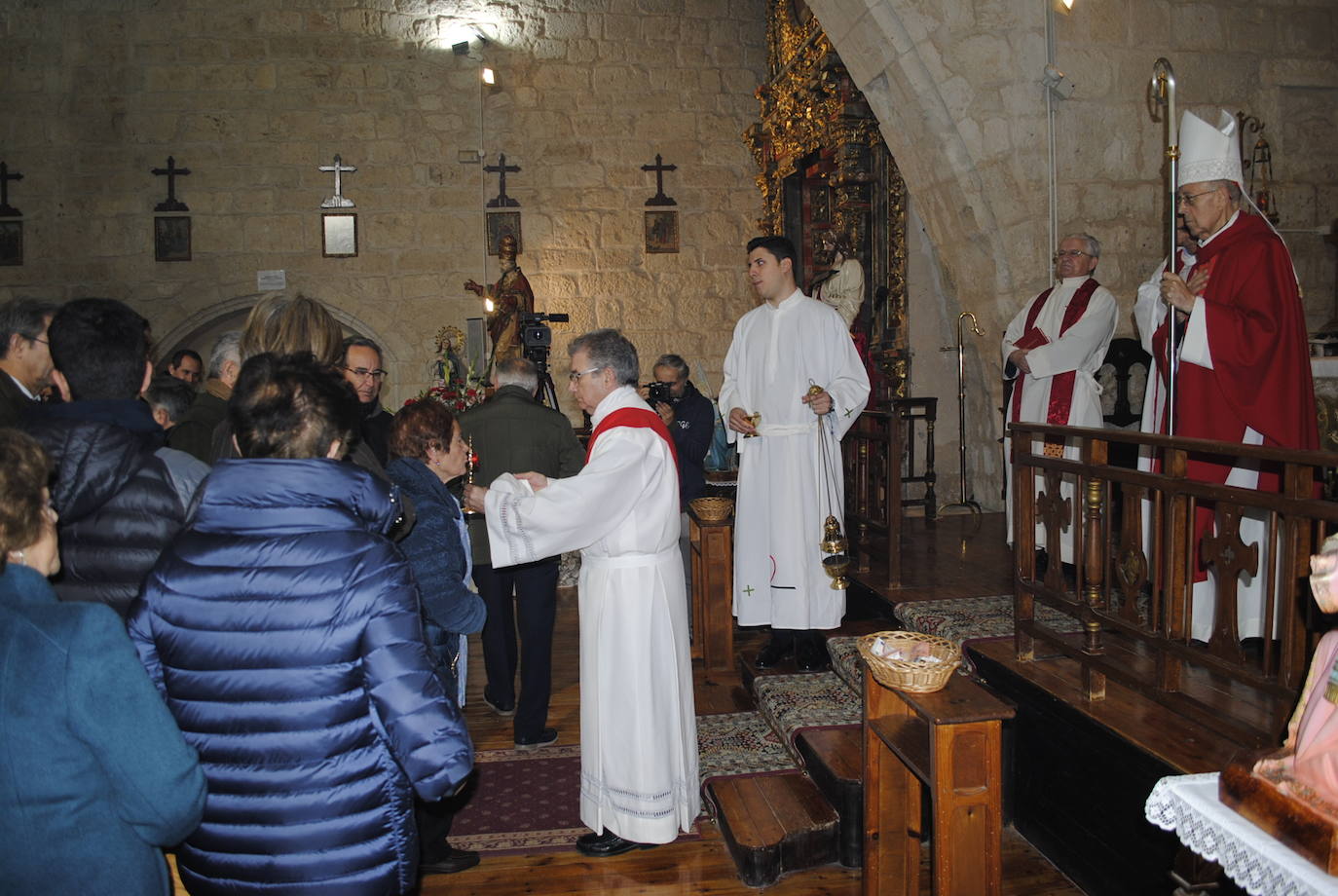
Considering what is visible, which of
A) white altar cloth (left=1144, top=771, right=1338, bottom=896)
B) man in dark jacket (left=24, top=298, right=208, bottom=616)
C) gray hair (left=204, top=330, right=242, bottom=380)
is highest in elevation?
gray hair (left=204, top=330, right=242, bottom=380)

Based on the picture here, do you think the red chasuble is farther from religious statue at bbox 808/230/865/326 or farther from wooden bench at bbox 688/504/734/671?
religious statue at bbox 808/230/865/326

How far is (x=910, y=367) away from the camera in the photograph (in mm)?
7637

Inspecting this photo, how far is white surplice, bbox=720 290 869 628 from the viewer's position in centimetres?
439

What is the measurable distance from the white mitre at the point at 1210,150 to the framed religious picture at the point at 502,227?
8.12 meters

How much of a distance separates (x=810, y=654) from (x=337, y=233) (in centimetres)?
824

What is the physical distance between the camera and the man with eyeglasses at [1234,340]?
3.29 meters

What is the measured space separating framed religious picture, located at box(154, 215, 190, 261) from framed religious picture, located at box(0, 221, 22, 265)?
1.39 metres

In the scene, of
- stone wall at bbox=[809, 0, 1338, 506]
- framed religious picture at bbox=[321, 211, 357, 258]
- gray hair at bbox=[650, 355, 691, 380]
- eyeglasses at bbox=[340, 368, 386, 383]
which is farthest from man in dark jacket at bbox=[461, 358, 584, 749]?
framed religious picture at bbox=[321, 211, 357, 258]

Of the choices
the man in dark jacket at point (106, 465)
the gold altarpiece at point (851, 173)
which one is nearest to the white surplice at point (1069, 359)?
the gold altarpiece at point (851, 173)

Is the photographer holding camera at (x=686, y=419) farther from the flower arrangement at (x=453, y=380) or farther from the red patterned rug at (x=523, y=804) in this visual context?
the red patterned rug at (x=523, y=804)

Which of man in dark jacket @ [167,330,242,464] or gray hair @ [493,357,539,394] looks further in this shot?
gray hair @ [493,357,539,394]

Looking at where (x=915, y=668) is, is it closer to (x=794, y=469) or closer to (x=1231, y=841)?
(x=1231, y=841)

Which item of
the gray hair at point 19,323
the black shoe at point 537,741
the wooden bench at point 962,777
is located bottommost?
the black shoe at point 537,741

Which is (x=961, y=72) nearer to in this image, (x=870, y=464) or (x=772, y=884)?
(x=870, y=464)
